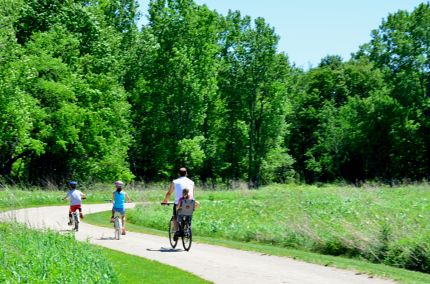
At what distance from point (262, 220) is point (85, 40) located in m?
31.8

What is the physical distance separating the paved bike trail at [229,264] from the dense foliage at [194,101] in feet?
85.3

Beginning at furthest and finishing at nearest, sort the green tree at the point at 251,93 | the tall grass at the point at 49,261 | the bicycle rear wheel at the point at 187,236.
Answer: the green tree at the point at 251,93 < the bicycle rear wheel at the point at 187,236 < the tall grass at the point at 49,261

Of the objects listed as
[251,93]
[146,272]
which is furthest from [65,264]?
[251,93]

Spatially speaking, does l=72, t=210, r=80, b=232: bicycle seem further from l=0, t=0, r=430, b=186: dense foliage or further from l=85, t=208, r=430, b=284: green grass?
l=0, t=0, r=430, b=186: dense foliage

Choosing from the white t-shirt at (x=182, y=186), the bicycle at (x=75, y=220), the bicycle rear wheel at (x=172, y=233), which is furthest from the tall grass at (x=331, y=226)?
the bicycle at (x=75, y=220)

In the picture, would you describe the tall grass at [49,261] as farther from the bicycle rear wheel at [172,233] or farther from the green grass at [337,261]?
the green grass at [337,261]

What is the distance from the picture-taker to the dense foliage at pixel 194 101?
161ft

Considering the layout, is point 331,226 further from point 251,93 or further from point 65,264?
point 251,93

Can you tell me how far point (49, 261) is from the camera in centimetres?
1237

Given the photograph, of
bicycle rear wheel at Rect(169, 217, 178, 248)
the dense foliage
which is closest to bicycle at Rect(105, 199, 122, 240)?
bicycle rear wheel at Rect(169, 217, 178, 248)

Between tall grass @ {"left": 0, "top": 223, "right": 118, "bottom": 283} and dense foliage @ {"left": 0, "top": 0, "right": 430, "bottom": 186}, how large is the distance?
30.1 meters

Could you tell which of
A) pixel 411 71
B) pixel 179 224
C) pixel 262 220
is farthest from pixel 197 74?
pixel 179 224

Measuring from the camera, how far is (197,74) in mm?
63969

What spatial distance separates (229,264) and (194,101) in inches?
1901
